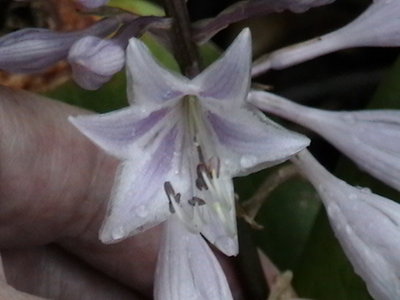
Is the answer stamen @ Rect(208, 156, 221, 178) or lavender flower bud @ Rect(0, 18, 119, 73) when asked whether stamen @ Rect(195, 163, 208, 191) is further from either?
lavender flower bud @ Rect(0, 18, 119, 73)

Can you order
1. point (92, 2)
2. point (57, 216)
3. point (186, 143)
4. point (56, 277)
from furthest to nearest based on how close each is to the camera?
point (56, 277), point (57, 216), point (186, 143), point (92, 2)

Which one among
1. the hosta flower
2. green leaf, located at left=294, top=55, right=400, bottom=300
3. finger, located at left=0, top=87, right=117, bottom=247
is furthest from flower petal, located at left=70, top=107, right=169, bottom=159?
green leaf, located at left=294, top=55, right=400, bottom=300

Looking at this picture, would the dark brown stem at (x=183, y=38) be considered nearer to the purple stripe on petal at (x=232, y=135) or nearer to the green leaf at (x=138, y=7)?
the purple stripe on petal at (x=232, y=135)

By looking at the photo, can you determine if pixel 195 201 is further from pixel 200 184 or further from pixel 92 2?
pixel 92 2

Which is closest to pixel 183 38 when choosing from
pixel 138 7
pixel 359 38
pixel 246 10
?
pixel 246 10

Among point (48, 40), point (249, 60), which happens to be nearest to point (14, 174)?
point (48, 40)
